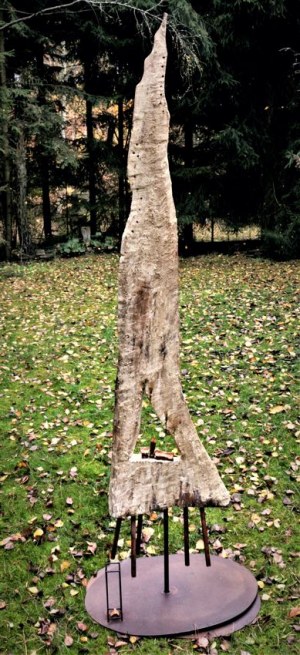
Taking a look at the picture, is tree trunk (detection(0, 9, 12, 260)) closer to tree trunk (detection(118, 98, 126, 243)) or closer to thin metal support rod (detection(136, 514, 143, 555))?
tree trunk (detection(118, 98, 126, 243))

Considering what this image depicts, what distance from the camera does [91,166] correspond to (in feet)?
58.8

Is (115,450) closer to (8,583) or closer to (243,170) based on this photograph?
(8,583)

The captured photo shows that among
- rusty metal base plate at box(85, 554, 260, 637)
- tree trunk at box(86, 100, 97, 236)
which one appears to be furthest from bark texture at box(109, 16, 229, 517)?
tree trunk at box(86, 100, 97, 236)

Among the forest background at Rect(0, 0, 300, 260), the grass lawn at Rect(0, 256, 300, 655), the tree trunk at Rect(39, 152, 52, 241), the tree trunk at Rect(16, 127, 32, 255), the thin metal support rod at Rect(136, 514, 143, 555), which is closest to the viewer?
the grass lawn at Rect(0, 256, 300, 655)

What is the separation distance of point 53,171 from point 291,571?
1611cm

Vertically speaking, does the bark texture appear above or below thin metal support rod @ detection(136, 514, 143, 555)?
above

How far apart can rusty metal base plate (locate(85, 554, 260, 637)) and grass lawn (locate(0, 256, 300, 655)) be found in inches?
3.5

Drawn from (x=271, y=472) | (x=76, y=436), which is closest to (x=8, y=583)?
(x=76, y=436)

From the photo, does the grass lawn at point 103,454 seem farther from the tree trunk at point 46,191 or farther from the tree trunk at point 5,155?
the tree trunk at point 46,191

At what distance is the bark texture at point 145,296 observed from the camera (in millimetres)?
3779

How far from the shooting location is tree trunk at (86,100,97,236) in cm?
1741

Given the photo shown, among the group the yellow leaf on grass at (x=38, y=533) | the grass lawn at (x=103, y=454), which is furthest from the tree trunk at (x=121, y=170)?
the yellow leaf on grass at (x=38, y=533)

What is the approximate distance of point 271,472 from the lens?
18.5 feet

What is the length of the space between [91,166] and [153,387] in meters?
15.3
